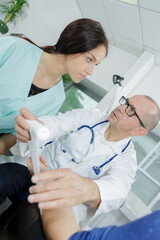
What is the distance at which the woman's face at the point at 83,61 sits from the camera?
139 centimetres

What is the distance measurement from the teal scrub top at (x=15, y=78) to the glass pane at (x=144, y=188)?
1.81 metres

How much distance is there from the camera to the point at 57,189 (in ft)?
1.98

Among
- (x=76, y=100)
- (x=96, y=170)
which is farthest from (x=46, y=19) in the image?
(x=96, y=170)

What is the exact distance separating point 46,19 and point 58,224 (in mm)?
3429

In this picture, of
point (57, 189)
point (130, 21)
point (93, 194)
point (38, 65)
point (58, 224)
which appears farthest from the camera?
point (130, 21)

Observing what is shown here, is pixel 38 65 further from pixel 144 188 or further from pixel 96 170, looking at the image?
pixel 144 188

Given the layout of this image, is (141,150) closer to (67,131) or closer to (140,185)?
(140,185)

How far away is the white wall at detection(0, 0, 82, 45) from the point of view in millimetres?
3072

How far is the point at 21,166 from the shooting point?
123 centimetres

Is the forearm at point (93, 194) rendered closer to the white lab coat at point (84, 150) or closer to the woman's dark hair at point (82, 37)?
the white lab coat at point (84, 150)

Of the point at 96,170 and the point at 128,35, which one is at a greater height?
the point at 128,35

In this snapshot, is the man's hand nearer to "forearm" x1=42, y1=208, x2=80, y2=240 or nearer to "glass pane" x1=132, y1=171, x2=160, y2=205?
"forearm" x1=42, y1=208, x2=80, y2=240

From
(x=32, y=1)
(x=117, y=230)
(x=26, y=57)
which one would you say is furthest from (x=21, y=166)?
(x=32, y=1)

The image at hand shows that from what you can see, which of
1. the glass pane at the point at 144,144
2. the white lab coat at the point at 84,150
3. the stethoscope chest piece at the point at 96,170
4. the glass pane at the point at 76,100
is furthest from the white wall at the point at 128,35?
the stethoscope chest piece at the point at 96,170
